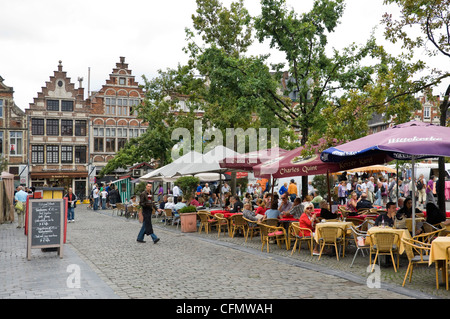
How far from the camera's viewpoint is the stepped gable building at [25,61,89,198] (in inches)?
1925

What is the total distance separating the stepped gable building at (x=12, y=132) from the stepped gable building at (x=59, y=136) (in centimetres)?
66

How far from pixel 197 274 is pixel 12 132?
4423 centimetres

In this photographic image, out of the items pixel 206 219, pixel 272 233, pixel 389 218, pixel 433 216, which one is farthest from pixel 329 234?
pixel 206 219

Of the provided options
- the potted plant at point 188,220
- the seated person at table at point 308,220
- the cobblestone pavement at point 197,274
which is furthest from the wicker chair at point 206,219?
the seated person at table at point 308,220

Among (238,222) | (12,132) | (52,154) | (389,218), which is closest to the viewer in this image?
(389,218)

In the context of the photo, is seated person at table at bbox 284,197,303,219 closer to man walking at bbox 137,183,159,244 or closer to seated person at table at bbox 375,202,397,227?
seated person at table at bbox 375,202,397,227

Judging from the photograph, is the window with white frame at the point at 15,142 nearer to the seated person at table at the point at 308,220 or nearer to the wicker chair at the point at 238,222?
the wicker chair at the point at 238,222

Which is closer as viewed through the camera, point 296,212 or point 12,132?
point 296,212

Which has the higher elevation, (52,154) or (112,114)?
(112,114)

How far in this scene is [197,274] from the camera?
8867mm

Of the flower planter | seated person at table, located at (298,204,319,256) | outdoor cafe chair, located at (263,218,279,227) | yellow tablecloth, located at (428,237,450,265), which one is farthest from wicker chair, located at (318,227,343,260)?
the flower planter

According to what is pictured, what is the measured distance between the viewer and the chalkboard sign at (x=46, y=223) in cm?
1080

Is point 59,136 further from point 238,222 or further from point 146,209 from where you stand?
point 238,222
